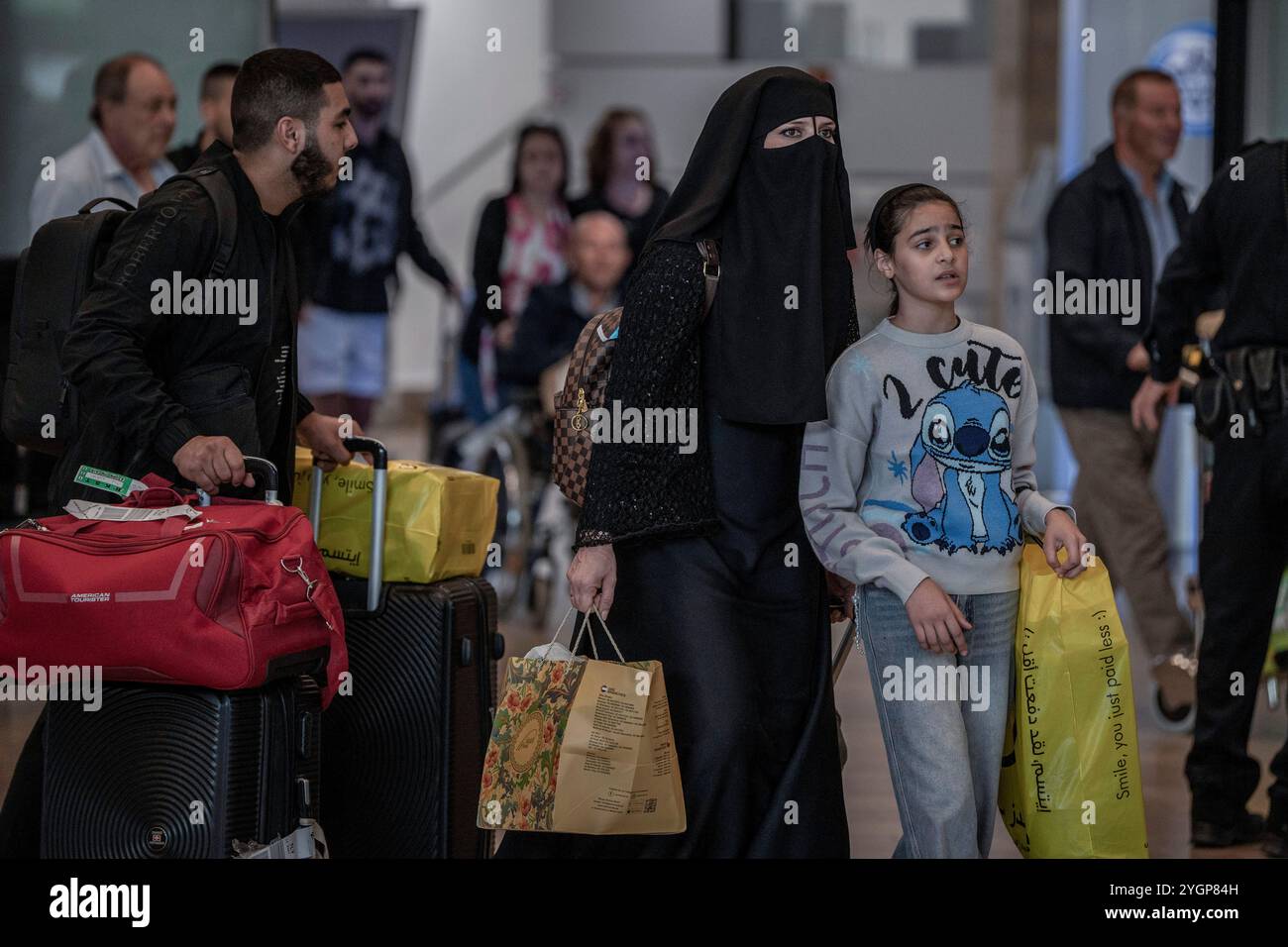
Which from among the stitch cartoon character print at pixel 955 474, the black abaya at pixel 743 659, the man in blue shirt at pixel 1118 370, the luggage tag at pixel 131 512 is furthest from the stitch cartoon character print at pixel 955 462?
the man in blue shirt at pixel 1118 370

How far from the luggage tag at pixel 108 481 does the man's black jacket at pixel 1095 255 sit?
330 cm

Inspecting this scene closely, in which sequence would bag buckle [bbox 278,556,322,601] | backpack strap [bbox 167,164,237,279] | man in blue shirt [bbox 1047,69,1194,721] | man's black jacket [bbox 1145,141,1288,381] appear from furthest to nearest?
man in blue shirt [bbox 1047,69,1194,721] < man's black jacket [bbox 1145,141,1288,381] < backpack strap [bbox 167,164,237,279] < bag buckle [bbox 278,556,322,601]

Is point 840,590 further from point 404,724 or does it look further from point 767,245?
point 404,724

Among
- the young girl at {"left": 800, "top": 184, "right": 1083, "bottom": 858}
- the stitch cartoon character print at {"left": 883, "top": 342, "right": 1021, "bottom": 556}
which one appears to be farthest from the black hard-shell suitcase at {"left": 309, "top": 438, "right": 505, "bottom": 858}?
the stitch cartoon character print at {"left": 883, "top": 342, "right": 1021, "bottom": 556}

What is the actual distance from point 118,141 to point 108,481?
2.40m

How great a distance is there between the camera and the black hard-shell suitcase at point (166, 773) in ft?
9.41

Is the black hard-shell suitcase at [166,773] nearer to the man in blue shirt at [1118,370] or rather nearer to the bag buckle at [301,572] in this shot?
the bag buckle at [301,572]

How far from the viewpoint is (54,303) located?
3135 millimetres

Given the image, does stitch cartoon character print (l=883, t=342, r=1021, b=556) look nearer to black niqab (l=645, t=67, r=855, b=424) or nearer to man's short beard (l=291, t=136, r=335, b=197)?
black niqab (l=645, t=67, r=855, b=424)

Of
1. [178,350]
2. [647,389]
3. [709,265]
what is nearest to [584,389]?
[647,389]

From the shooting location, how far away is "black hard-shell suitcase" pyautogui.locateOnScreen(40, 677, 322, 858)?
9.41 ft

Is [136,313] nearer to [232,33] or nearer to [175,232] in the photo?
[175,232]

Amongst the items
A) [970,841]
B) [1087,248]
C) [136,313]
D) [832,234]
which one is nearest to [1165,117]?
[1087,248]

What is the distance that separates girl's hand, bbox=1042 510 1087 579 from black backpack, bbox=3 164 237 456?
1534 mm
